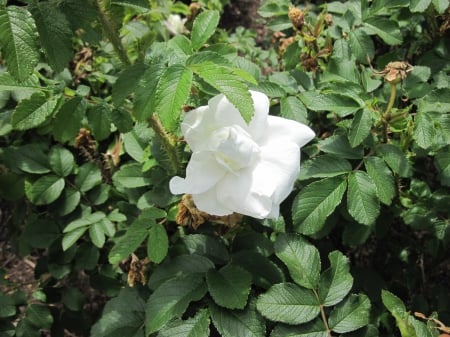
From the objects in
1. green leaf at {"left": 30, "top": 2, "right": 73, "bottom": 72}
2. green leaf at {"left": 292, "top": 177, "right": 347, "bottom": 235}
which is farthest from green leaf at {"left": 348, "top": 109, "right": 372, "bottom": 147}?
green leaf at {"left": 30, "top": 2, "right": 73, "bottom": 72}

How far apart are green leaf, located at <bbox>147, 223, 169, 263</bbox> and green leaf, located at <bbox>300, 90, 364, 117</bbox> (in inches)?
21.7

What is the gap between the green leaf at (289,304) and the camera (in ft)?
3.77

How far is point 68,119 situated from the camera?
1305 mm

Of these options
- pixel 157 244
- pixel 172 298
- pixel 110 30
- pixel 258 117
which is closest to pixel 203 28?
pixel 110 30

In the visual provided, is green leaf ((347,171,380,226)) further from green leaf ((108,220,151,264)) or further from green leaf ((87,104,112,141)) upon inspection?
green leaf ((87,104,112,141))

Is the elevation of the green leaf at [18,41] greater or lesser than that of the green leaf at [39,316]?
greater

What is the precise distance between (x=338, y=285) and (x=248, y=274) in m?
0.24

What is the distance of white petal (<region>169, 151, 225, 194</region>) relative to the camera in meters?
1.03

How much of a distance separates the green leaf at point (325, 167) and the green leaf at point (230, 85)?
425mm

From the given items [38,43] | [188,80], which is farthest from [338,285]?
[38,43]

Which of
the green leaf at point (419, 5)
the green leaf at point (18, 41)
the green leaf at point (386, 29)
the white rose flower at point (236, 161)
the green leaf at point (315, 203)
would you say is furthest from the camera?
the green leaf at point (386, 29)

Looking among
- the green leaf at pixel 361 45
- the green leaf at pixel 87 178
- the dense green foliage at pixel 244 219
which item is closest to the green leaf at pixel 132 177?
the dense green foliage at pixel 244 219

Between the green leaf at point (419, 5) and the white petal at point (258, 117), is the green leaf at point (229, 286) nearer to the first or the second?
the white petal at point (258, 117)

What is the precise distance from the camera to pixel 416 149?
1430 millimetres
